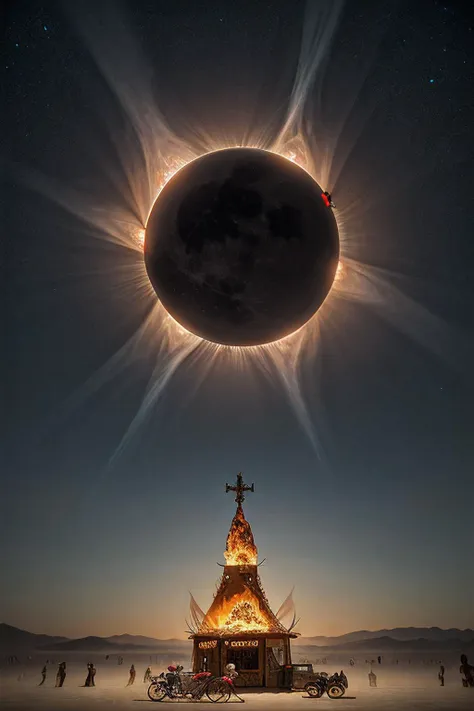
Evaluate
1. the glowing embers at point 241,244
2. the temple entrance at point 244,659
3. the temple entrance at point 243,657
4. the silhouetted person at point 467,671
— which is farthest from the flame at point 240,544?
the glowing embers at point 241,244

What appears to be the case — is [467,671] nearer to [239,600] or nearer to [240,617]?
[240,617]

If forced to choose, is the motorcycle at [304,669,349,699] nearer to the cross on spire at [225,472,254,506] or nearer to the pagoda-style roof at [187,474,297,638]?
the pagoda-style roof at [187,474,297,638]

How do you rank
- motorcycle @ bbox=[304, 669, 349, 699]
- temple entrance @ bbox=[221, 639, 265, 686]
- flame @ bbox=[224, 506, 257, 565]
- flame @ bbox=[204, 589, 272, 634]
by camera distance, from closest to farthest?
motorcycle @ bbox=[304, 669, 349, 699] < temple entrance @ bbox=[221, 639, 265, 686] < flame @ bbox=[204, 589, 272, 634] < flame @ bbox=[224, 506, 257, 565]

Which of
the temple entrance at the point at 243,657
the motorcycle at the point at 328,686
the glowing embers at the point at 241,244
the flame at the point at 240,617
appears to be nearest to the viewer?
the glowing embers at the point at 241,244

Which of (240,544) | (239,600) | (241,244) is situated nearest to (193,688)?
(239,600)

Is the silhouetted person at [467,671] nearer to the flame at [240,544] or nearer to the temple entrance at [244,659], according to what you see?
the temple entrance at [244,659]

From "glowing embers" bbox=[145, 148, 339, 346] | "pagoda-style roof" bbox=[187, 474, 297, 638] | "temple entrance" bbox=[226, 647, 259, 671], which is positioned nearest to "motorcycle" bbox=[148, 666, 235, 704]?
"pagoda-style roof" bbox=[187, 474, 297, 638]

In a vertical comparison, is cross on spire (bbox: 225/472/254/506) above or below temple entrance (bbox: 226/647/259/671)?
above

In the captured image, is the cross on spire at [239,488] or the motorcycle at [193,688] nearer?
the motorcycle at [193,688]

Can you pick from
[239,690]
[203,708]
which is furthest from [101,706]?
[239,690]
